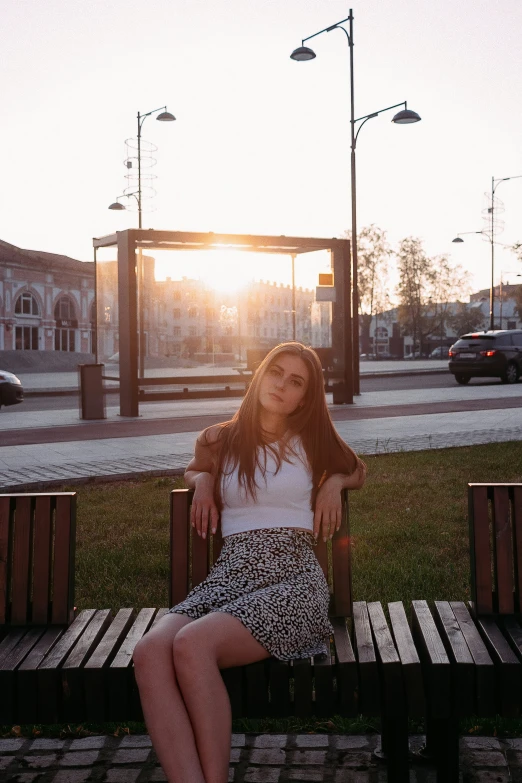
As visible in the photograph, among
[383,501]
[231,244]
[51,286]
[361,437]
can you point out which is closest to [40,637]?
[383,501]

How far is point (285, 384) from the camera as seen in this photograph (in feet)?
11.8

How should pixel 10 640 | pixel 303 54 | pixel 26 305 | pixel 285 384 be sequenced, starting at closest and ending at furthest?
pixel 10 640 → pixel 285 384 → pixel 303 54 → pixel 26 305

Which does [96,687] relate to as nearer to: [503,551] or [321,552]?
[321,552]

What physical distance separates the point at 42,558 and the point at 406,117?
21.5 metres

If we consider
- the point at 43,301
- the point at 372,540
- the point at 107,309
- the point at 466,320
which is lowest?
the point at 372,540

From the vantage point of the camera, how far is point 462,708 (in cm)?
284

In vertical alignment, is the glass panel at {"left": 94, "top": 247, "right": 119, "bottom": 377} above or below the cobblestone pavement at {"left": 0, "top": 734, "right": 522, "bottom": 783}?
above

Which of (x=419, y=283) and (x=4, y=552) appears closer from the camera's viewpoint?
(x=4, y=552)

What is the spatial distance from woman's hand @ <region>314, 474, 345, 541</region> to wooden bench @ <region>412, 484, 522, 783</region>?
0.45 metres

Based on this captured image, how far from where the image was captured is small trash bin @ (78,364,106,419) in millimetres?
16109

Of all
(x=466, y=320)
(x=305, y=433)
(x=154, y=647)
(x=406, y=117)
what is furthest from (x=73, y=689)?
(x=466, y=320)

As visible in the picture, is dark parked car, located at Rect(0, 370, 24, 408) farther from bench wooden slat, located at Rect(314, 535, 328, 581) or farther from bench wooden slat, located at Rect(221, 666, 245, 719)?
bench wooden slat, located at Rect(221, 666, 245, 719)

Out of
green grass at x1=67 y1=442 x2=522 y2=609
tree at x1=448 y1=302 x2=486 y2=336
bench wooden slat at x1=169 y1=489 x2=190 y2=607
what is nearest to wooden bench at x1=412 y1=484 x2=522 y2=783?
bench wooden slat at x1=169 y1=489 x2=190 y2=607

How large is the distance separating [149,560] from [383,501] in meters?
2.50
